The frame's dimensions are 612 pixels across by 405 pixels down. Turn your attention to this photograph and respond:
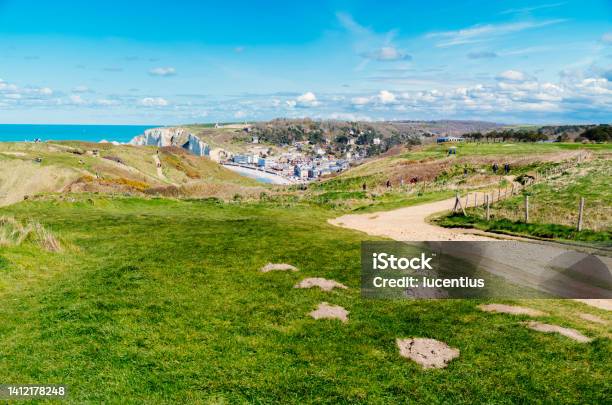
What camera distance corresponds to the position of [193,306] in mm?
15383

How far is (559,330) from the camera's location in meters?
13.5

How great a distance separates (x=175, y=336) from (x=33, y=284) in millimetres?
8180

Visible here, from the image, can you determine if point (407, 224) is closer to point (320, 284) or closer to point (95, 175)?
point (320, 284)

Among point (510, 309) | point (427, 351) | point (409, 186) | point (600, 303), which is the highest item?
point (510, 309)

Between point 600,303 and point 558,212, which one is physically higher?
point 558,212

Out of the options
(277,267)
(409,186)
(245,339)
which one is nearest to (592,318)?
(245,339)

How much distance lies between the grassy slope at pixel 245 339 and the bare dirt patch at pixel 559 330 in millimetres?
413

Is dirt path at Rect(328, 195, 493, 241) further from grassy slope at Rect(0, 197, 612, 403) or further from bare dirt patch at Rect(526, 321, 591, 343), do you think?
bare dirt patch at Rect(526, 321, 591, 343)

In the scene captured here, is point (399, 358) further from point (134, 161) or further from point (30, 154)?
point (134, 161)

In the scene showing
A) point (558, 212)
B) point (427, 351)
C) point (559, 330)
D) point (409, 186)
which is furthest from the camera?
point (409, 186)

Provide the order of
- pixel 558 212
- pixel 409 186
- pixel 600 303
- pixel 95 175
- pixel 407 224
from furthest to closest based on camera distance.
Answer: pixel 95 175 < pixel 409 186 < pixel 407 224 < pixel 558 212 < pixel 600 303

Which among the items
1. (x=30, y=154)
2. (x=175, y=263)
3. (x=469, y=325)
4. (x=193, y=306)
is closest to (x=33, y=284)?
(x=175, y=263)

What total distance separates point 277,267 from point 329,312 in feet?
17.6

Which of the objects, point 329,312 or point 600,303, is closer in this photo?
point 329,312
